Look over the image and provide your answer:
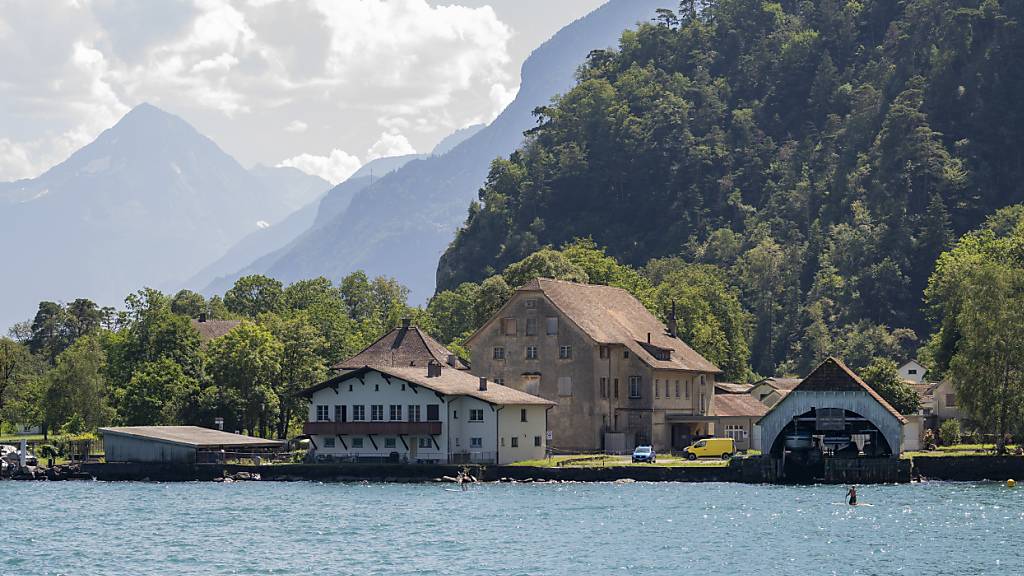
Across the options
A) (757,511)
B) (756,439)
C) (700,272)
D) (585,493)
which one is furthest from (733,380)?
(757,511)

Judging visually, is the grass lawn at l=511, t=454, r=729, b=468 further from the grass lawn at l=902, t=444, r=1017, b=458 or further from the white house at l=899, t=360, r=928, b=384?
the white house at l=899, t=360, r=928, b=384

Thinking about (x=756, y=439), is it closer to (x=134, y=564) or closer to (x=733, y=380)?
(x=733, y=380)

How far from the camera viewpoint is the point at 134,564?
65.4 metres

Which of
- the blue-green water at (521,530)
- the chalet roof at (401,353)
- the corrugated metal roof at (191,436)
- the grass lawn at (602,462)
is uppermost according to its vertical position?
the chalet roof at (401,353)

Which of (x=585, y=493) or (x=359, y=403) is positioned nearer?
(x=585, y=493)

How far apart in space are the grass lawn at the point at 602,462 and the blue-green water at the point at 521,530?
506cm

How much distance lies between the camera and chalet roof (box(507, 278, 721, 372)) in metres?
128

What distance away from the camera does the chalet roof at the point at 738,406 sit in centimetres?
13700

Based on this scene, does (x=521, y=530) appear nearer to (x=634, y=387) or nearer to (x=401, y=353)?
(x=634, y=387)

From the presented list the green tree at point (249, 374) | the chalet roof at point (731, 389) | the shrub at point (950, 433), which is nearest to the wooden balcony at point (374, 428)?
the green tree at point (249, 374)

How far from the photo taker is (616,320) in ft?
436

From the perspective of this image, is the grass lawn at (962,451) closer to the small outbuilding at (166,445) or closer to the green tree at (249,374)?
the small outbuilding at (166,445)

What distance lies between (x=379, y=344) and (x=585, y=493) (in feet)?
142

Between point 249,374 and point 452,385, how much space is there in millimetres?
25247
